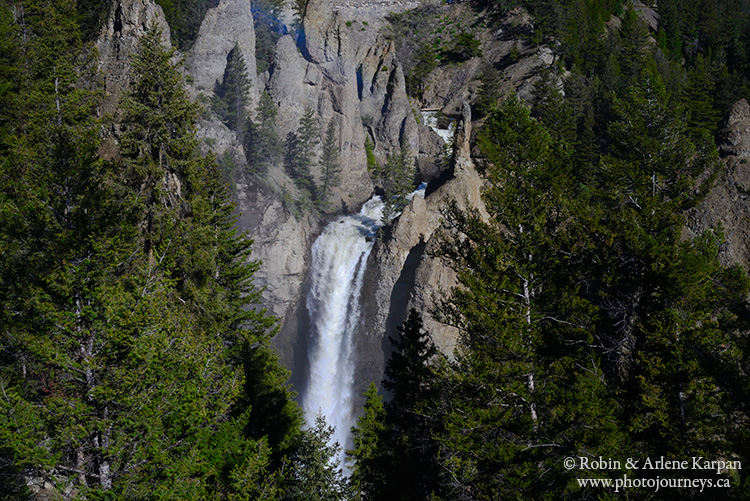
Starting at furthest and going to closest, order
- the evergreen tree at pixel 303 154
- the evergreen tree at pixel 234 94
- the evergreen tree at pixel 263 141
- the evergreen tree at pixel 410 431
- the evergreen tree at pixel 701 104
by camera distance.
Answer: the evergreen tree at pixel 303 154 < the evergreen tree at pixel 234 94 < the evergreen tree at pixel 263 141 < the evergreen tree at pixel 701 104 < the evergreen tree at pixel 410 431

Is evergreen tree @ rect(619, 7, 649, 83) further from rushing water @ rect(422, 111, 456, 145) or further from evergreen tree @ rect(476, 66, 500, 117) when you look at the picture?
rushing water @ rect(422, 111, 456, 145)

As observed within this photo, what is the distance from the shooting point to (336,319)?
138 feet

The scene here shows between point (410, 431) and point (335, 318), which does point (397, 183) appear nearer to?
point (335, 318)

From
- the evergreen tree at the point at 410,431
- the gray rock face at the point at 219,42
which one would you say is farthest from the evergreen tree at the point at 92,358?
the gray rock face at the point at 219,42

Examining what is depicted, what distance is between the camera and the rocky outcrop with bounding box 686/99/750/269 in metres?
27.3

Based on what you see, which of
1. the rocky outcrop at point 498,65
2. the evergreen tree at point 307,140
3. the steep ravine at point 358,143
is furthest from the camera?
the rocky outcrop at point 498,65

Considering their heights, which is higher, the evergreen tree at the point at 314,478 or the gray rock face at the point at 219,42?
the gray rock face at the point at 219,42

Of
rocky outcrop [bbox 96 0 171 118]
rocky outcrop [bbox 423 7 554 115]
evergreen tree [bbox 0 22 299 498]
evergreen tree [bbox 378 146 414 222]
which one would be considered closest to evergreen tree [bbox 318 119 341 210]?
evergreen tree [bbox 378 146 414 222]

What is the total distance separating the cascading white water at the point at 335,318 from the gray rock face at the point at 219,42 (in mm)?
19457

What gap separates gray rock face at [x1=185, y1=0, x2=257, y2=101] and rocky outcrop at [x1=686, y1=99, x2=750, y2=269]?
42349mm

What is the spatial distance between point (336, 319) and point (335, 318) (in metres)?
0.15

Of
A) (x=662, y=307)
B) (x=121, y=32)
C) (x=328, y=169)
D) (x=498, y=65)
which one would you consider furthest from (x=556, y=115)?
(x=121, y=32)

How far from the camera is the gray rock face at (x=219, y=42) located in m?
52.0

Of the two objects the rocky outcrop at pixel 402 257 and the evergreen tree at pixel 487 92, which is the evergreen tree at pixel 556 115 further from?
the rocky outcrop at pixel 402 257
